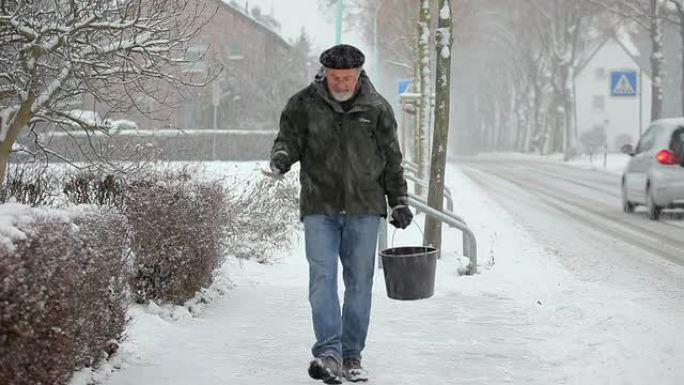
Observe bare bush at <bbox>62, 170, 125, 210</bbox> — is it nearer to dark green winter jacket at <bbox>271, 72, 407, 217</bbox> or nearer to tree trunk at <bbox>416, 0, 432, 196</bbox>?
dark green winter jacket at <bbox>271, 72, 407, 217</bbox>

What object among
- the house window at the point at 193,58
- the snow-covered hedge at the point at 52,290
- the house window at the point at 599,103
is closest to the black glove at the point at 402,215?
the snow-covered hedge at the point at 52,290

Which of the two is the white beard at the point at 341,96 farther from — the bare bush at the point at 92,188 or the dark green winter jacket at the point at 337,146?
the bare bush at the point at 92,188

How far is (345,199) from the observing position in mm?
5148

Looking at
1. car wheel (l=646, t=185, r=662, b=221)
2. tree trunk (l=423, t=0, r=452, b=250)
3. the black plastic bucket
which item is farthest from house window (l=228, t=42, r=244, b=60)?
the black plastic bucket

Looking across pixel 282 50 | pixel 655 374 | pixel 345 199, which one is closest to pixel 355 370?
pixel 345 199

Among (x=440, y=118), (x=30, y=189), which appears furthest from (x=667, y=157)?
(x=30, y=189)

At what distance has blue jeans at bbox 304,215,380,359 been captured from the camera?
521cm

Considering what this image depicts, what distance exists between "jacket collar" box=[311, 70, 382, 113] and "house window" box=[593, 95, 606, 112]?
7989cm

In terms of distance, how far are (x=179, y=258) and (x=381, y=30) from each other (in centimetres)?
3410

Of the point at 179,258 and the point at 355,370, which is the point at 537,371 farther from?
the point at 179,258

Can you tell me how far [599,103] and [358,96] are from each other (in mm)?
80237

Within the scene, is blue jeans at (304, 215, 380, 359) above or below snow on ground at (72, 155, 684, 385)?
above

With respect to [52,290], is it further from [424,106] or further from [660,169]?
[424,106]

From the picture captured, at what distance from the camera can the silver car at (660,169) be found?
15188 millimetres
